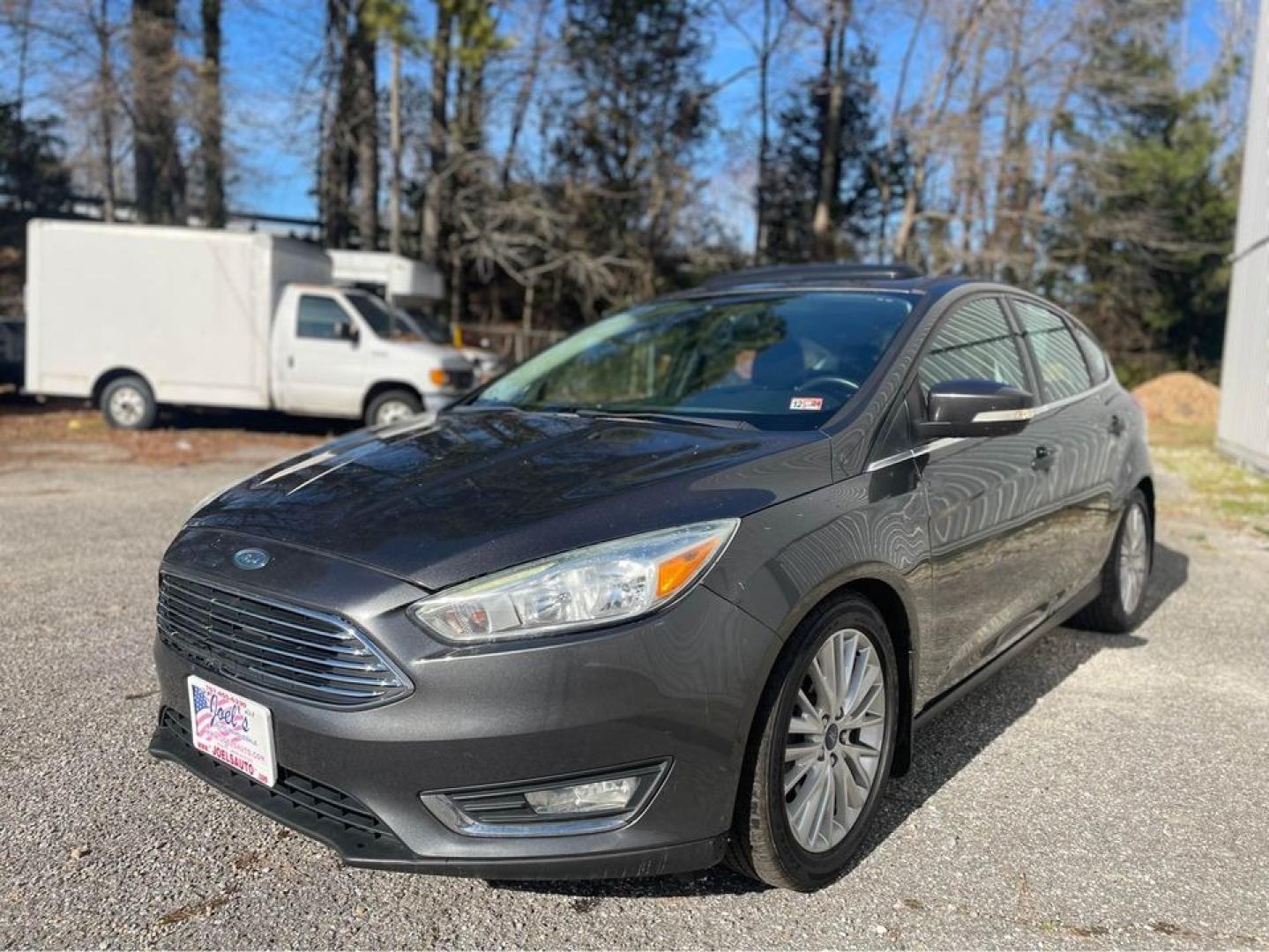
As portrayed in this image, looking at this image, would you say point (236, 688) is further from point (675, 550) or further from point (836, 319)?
point (836, 319)

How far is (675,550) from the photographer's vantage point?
2262mm

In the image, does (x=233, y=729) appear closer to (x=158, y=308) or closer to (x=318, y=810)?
(x=318, y=810)

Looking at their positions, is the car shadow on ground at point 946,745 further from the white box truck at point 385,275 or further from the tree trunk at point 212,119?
the tree trunk at point 212,119

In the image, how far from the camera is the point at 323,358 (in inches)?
Result: 497

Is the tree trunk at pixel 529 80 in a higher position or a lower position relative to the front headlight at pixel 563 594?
higher

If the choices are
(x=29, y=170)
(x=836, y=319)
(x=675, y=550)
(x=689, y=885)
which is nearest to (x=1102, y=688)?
(x=836, y=319)

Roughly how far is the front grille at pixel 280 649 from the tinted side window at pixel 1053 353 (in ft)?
9.74

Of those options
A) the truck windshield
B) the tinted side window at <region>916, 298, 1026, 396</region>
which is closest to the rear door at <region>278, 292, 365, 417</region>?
the truck windshield

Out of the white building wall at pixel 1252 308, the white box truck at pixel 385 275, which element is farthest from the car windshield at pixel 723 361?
the white box truck at pixel 385 275

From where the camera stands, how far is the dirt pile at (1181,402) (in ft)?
68.0

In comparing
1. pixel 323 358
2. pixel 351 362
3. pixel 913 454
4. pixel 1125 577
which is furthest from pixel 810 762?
pixel 323 358

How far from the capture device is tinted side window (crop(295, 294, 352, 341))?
12594 millimetres

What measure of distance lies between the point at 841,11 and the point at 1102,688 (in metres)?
22.7

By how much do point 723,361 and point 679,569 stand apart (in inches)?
63.3
